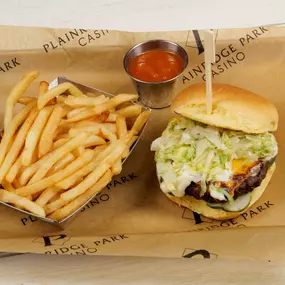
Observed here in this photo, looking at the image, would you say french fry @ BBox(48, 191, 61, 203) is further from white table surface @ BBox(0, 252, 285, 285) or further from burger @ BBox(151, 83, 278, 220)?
burger @ BBox(151, 83, 278, 220)

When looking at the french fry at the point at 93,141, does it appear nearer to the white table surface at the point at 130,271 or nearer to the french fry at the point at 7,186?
the french fry at the point at 7,186

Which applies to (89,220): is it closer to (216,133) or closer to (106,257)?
(106,257)

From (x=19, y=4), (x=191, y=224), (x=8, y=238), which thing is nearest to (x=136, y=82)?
(x=191, y=224)

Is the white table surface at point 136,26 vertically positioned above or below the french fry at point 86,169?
below

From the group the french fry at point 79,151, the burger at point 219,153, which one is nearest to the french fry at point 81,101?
the french fry at point 79,151

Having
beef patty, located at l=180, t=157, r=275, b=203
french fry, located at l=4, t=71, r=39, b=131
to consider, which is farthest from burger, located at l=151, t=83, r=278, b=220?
french fry, located at l=4, t=71, r=39, b=131
